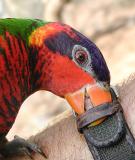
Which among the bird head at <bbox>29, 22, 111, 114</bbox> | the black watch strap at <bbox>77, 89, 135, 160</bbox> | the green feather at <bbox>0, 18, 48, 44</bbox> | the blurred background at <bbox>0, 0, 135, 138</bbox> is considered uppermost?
the green feather at <bbox>0, 18, 48, 44</bbox>

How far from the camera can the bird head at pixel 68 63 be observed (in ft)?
6.54

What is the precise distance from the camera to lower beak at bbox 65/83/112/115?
1.84m

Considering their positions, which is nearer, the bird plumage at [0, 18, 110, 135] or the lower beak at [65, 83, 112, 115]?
the lower beak at [65, 83, 112, 115]

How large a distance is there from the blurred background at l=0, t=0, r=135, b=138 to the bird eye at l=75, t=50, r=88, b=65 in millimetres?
2145

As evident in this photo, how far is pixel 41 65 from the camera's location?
2121mm

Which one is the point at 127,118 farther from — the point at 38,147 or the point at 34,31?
the point at 34,31

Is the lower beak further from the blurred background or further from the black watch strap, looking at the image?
the blurred background

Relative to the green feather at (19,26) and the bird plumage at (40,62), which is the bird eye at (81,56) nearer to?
the bird plumage at (40,62)

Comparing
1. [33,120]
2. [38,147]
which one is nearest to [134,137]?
[38,147]

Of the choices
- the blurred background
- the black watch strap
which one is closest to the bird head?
the black watch strap

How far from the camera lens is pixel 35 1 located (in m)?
5.95

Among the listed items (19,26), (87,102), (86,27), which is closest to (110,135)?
(87,102)

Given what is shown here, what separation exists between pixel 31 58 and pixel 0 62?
0.49 feet

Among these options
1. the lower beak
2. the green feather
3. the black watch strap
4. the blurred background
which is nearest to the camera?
the black watch strap
